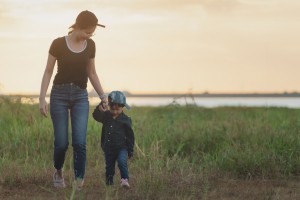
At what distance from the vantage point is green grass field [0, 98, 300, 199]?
22.1 ft

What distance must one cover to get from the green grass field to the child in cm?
32

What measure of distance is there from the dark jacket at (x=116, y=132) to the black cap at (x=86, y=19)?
0.99m

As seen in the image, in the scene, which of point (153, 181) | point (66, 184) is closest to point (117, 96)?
point (153, 181)

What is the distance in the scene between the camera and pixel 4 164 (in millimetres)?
8492

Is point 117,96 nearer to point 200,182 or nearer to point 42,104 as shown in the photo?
point 42,104

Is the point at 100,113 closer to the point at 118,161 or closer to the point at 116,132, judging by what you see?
the point at 116,132

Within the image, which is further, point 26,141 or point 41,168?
point 26,141

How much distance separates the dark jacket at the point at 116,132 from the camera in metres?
6.58

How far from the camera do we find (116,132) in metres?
6.57

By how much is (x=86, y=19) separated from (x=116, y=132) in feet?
4.21

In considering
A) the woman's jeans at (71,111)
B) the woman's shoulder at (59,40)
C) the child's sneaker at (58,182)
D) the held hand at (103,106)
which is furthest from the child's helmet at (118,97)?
the child's sneaker at (58,182)

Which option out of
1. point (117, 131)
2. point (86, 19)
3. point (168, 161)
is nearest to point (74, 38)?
point (86, 19)

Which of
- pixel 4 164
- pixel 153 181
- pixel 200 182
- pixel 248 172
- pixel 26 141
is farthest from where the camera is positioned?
pixel 26 141

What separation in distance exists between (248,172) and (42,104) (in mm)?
2998
